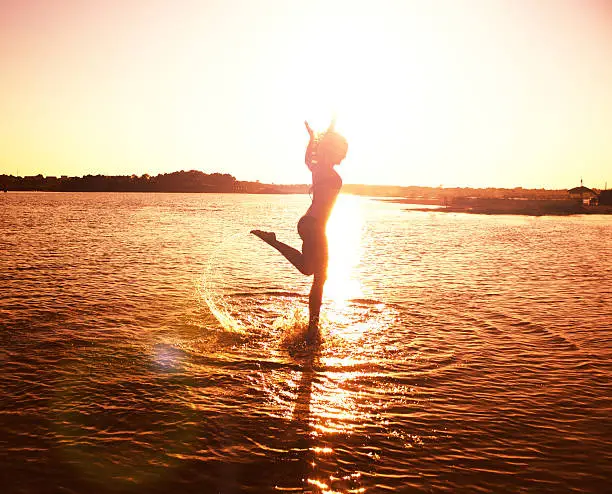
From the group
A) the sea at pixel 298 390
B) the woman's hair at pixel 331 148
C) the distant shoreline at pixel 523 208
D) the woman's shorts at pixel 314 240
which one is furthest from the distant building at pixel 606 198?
the woman's shorts at pixel 314 240

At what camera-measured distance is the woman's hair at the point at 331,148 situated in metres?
7.92

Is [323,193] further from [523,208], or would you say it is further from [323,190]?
[523,208]

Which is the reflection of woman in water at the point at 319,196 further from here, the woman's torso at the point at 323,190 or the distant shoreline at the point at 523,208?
the distant shoreline at the point at 523,208

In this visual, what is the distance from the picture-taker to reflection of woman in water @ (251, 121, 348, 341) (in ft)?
26.1

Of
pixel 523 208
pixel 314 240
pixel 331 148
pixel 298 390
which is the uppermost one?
pixel 523 208

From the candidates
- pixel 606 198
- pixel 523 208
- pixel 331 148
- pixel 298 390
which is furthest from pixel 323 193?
pixel 606 198

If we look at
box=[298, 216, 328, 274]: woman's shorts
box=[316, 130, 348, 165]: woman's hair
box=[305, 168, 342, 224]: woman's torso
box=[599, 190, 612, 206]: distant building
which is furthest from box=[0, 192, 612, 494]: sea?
box=[599, 190, 612, 206]: distant building

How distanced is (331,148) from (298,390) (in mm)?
3862

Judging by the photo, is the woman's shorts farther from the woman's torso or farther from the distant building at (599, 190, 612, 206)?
the distant building at (599, 190, 612, 206)

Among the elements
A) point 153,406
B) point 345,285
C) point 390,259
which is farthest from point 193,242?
point 153,406

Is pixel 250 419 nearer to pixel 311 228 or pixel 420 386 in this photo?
pixel 420 386

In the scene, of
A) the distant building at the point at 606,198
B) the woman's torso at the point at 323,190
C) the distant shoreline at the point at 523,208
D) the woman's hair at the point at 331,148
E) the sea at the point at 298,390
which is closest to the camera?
the sea at the point at 298,390

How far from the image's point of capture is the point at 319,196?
26.5 feet

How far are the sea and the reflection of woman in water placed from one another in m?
1.44
